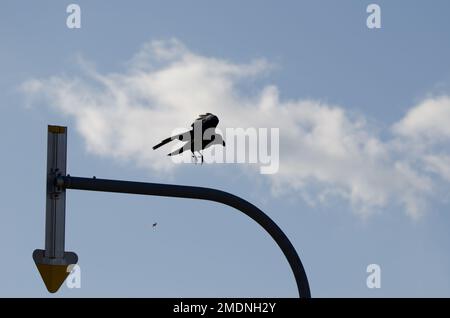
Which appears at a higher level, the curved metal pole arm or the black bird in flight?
the black bird in flight

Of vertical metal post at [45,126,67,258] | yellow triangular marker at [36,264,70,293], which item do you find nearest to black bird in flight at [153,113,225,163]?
vertical metal post at [45,126,67,258]

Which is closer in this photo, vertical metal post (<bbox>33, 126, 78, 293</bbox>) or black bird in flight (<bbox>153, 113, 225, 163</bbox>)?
vertical metal post (<bbox>33, 126, 78, 293</bbox>)

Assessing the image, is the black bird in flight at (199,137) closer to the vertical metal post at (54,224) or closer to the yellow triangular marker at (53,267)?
the vertical metal post at (54,224)

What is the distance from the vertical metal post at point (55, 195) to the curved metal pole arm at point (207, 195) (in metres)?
0.13

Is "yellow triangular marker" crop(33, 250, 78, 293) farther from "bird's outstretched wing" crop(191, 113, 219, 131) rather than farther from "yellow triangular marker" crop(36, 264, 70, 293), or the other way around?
"bird's outstretched wing" crop(191, 113, 219, 131)

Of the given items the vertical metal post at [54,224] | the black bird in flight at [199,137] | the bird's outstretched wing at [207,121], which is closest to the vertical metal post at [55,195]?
the vertical metal post at [54,224]

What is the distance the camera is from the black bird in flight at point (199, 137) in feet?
35.7

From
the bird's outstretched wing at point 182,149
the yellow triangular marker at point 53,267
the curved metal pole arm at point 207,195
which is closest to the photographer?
the yellow triangular marker at point 53,267

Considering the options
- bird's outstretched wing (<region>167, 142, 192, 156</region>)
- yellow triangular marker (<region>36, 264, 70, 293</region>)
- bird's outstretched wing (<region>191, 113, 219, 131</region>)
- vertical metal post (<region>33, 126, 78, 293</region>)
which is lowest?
yellow triangular marker (<region>36, 264, 70, 293</region>)

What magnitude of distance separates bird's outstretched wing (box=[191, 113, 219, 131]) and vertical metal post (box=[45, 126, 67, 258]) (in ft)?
10.1

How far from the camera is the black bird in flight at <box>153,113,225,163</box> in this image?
1087 centimetres

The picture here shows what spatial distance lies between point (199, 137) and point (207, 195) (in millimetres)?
1879
